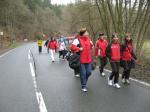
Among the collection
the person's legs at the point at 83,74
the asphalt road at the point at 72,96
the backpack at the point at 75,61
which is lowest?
the asphalt road at the point at 72,96

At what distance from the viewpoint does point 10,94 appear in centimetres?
986

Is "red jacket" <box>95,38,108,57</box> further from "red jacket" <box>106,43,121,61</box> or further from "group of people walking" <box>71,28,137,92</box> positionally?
"red jacket" <box>106,43,121,61</box>

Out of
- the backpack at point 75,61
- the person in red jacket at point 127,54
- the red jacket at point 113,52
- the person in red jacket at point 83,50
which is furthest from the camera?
the person in red jacket at point 127,54

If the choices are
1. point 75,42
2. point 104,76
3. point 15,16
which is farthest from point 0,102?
point 15,16

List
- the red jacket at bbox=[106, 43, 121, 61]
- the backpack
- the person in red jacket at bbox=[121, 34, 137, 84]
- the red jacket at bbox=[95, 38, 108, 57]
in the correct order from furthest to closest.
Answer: the red jacket at bbox=[95, 38, 108, 57]
the person in red jacket at bbox=[121, 34, 137, 84]
the red jacket at bbox=[106, 43, 121, 61]
the backpack

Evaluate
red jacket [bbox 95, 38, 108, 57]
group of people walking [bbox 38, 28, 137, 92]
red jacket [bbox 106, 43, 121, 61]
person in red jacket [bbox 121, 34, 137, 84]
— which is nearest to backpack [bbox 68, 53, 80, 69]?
group of people walking [bbox 38, 28, 137, 92]

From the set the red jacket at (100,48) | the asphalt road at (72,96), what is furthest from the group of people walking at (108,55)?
the red jacket at (100,48)

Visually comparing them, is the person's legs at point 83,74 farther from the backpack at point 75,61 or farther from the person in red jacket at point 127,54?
the person in red jacket at point 127,54

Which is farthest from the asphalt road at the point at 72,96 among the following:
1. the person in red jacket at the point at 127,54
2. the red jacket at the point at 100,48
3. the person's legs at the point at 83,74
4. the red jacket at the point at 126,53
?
the red jacket at the point at 100,48

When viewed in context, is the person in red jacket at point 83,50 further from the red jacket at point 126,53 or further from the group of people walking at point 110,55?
the red jacket at point 126,53

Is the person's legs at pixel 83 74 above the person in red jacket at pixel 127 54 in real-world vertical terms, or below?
below

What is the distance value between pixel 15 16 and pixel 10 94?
252ft

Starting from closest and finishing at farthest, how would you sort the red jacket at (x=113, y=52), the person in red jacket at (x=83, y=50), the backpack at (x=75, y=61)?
the person in red jacket at (x=83, y=50), the backpack at (x=75, y=61), the red jacket at (x=113, y=52)

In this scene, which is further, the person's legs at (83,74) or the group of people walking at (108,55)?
the person's legs at (83,74)
